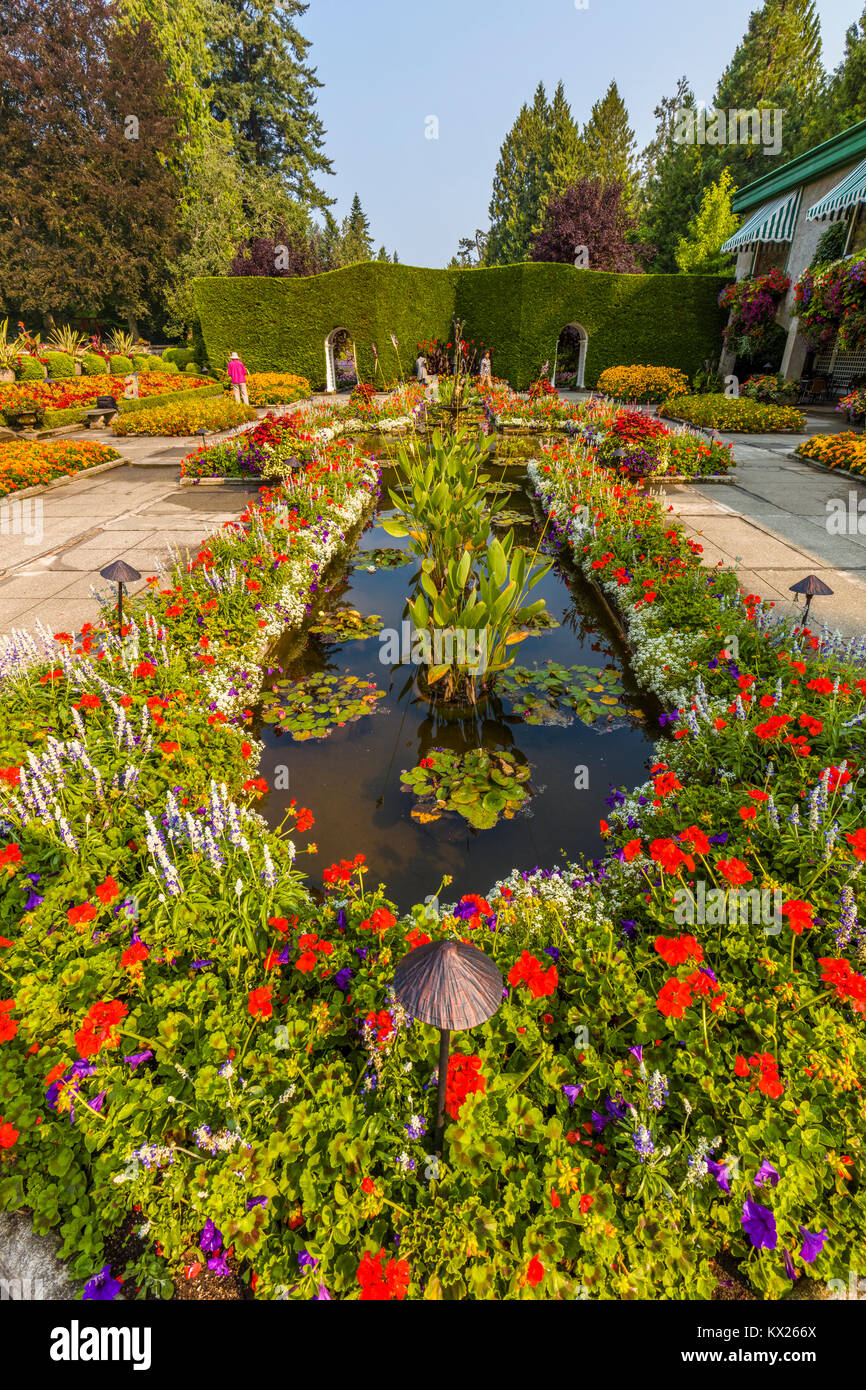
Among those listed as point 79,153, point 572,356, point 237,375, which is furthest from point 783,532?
point 79,153

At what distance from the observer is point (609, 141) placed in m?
39.2

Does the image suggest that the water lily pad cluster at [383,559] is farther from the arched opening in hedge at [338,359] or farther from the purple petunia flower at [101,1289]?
the arched opening in hedge at [338,359]

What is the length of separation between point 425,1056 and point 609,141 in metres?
53.5

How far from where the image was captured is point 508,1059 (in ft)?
6.79

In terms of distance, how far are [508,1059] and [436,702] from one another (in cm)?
308

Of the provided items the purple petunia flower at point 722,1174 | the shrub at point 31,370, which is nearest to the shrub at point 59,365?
the shrub at point 31,370

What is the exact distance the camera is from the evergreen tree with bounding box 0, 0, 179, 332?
27.9 meters

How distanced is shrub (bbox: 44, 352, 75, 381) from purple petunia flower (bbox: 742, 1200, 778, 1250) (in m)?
26.2

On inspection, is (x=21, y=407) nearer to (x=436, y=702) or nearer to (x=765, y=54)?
(x=436, y=702)

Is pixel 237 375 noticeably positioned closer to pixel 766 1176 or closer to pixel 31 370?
pixel 31 370

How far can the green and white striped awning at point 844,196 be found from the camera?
13430 millimetres

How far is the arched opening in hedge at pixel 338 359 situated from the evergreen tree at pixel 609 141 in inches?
1027

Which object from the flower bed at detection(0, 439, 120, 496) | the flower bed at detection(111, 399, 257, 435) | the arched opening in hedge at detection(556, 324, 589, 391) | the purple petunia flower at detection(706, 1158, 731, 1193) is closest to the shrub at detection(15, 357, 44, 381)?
the flower bed at detection(111, 399, 257, 435)

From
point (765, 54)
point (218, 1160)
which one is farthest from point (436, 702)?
point (765, 54)
